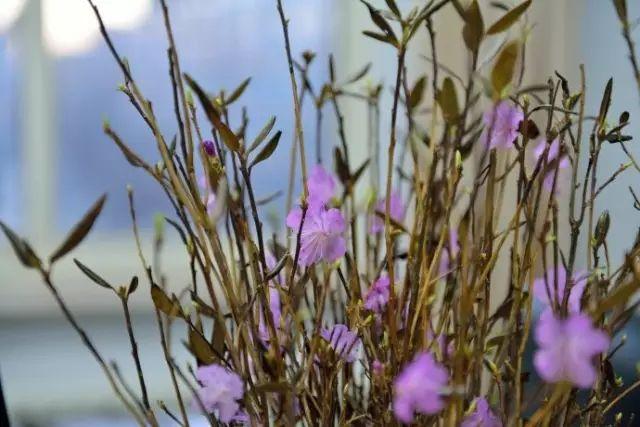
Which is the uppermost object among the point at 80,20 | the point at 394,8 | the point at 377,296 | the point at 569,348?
the point at 80,20

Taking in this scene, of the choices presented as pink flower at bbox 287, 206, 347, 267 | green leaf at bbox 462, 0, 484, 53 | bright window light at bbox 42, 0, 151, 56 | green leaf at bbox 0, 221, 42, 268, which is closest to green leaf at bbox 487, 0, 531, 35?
green leaf at bbox 462, 0, 484, 53

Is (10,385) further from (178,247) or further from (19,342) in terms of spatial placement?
(178,247)

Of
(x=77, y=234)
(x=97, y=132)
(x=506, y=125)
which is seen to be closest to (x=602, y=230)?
(x=506, y=125)

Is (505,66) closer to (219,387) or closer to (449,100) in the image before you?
(449,100)

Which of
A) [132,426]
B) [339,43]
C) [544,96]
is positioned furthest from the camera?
[339,43]

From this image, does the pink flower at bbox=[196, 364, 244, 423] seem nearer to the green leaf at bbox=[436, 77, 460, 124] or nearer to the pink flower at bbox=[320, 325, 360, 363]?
the pink flower at bbox=[320, 325, 360, 363]

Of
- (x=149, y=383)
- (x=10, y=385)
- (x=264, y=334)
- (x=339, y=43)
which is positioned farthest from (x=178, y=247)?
(x=264, y=334)
